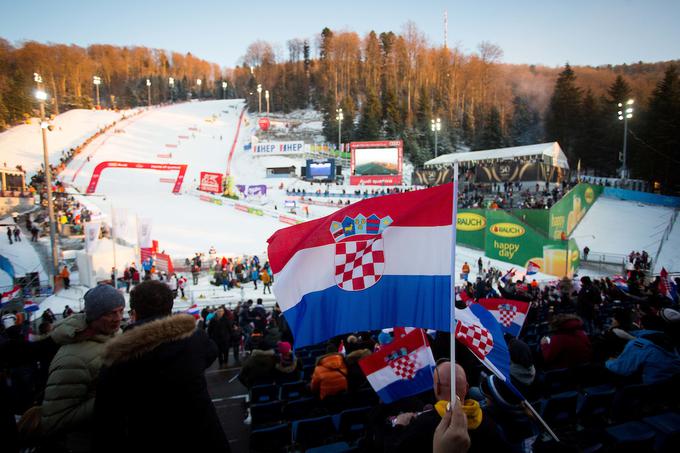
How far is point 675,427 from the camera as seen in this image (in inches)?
120

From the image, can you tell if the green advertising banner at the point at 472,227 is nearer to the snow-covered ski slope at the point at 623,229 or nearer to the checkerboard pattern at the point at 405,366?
the snow-covered ski slope at the point at 623,229

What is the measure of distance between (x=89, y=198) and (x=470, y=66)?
6689 centimetres

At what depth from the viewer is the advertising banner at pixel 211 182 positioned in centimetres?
3553

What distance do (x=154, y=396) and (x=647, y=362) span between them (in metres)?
4.55

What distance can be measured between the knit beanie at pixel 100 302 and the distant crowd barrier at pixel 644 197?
35.2 meters

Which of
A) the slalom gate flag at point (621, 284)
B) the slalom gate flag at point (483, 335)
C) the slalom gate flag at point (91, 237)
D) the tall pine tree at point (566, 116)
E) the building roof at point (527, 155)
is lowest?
the slalom gate flag at point (621, 284)

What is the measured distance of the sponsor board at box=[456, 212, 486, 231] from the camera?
23.9 m

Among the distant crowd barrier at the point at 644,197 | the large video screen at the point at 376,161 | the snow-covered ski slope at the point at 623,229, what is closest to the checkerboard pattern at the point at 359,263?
the snow-covered ski slope at the point at 623,229

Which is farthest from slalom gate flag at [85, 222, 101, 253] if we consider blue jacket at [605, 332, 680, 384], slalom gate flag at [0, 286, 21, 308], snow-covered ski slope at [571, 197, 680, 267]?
snow-covered ski slope at [571, 197, 680, 267]

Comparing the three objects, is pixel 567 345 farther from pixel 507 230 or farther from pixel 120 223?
pixel 507 230

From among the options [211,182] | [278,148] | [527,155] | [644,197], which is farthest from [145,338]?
[278,148]

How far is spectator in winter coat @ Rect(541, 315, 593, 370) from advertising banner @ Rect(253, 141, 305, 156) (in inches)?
1773

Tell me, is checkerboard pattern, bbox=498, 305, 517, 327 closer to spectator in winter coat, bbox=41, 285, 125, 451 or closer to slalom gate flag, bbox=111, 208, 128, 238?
spectator in winter coat, bbox=41, 285, 125, 451

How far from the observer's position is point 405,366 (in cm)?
387
